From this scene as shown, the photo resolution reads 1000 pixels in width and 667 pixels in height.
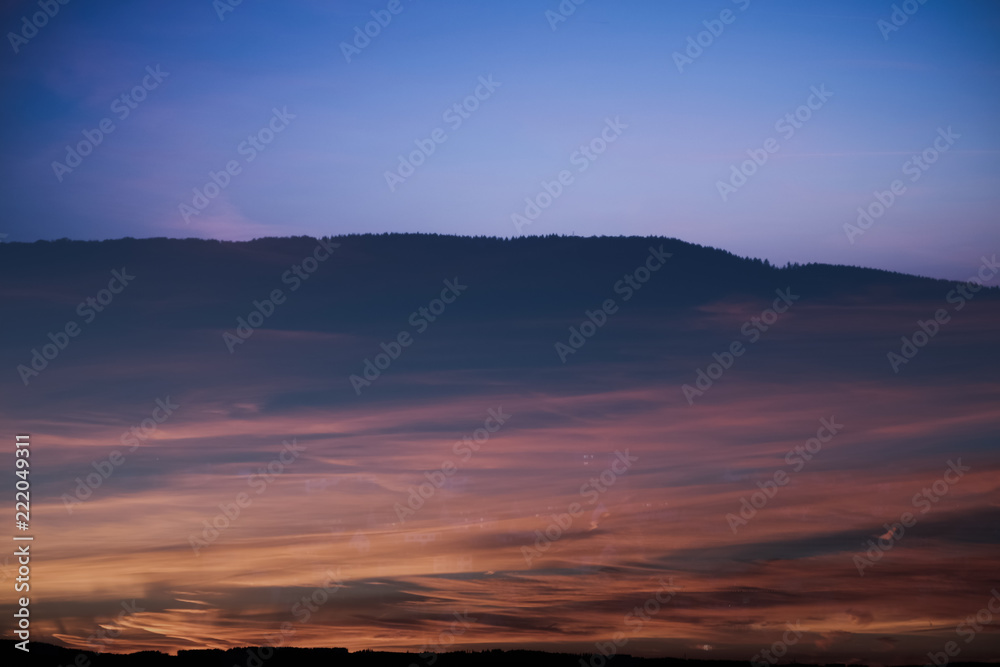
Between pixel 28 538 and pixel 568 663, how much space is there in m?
8.72

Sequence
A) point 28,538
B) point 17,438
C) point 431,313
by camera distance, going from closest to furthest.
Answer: point 28,538 < point 17,438 < point 431,313

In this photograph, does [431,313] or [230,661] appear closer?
[230,661]

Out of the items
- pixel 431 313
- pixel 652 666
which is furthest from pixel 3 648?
pixel 431 313

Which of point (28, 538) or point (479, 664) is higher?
point (28, 538)

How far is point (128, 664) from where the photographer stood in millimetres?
13742

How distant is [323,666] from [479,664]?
2316 mm

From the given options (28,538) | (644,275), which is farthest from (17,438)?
(644,275)

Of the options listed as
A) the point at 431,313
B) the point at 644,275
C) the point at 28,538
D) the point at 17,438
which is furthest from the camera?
the point at 644,275

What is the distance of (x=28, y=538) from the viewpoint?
14.9 metres

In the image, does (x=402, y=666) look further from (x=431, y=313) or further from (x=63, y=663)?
(x=431, y=313)

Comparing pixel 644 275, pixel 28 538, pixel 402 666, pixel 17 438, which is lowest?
pixel 402 666

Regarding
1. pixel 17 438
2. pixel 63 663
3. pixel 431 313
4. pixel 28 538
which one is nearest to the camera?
pixel 63 663

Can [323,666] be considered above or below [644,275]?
below

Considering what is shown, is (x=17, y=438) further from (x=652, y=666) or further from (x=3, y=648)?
(x=652, y=666)
